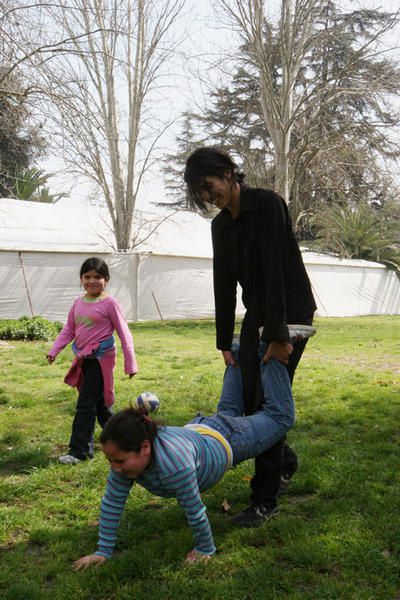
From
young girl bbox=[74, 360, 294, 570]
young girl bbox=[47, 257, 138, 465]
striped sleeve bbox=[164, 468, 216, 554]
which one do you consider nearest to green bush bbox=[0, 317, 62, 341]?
young girl bbox=[47, 257, 138, 465]

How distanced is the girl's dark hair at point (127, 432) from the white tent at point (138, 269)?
15263 mm

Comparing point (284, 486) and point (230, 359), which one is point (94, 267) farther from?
point (284, 486)

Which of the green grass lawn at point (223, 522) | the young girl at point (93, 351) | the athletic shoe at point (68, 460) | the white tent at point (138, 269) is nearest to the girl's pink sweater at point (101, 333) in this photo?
the young girl at point (93, 351)

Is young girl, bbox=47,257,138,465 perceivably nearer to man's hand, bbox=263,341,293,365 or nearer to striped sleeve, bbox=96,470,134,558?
striped sleeve, bbox=96,470,134,558

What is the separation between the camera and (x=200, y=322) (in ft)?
62.7

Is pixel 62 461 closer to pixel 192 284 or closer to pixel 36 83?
pixel 36 83

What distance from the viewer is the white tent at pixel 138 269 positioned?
17.4 m

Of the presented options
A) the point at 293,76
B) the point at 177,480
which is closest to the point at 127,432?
the point at 177,480

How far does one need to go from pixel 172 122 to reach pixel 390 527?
18028 millimetres

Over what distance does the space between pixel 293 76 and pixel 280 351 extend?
16252mm

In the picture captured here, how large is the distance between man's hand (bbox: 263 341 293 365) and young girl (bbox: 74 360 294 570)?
46 millimetres

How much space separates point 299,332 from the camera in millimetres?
3082

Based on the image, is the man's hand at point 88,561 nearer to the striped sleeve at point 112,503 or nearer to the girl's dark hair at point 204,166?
the striped sleeve at point 112,503

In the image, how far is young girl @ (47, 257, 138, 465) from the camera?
4477mm
